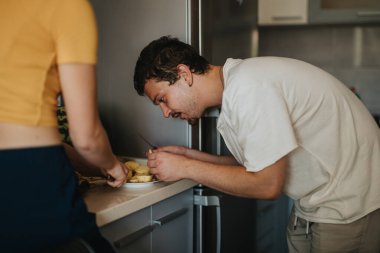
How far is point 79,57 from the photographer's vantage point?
79cm

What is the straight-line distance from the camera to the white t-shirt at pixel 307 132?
106 centimetres

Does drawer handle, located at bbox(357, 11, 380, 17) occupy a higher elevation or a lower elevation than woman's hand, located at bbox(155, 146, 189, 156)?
higher

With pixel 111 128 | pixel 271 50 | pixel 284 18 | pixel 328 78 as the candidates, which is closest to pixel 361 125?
pixel 328 78

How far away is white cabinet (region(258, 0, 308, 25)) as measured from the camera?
233 cm

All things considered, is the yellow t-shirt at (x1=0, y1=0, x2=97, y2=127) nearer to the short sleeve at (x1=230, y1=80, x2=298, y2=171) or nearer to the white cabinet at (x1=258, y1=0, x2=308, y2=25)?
the short sleeve at (x1=230, y1=80, x2=298, y2=171)

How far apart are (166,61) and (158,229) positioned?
0.51m

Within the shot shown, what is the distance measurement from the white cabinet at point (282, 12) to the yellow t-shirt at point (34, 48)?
1.76m

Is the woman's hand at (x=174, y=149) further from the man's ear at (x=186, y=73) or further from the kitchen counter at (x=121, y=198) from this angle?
the man's ear at (x=186, y=73)

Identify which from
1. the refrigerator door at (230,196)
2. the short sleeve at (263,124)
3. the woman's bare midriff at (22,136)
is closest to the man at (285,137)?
the short sleeve at (263,124)

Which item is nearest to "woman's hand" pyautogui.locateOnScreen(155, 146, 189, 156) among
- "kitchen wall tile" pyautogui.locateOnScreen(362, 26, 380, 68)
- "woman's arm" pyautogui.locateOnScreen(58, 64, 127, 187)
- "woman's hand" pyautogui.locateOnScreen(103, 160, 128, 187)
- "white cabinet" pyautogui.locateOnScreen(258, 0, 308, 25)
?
"woman's hand" pyautogui.locateOnScreen(103, 160, 128, 187)

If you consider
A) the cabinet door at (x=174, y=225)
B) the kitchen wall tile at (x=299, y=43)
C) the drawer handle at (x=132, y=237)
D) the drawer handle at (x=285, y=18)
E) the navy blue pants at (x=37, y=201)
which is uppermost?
the drawer handle at (x=285, y=18)

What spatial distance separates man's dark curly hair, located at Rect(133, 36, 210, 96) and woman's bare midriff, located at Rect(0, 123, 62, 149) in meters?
0.56

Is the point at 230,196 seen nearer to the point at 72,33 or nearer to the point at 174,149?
the point at 174,149

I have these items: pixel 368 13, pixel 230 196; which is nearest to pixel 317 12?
pixel 368 13
